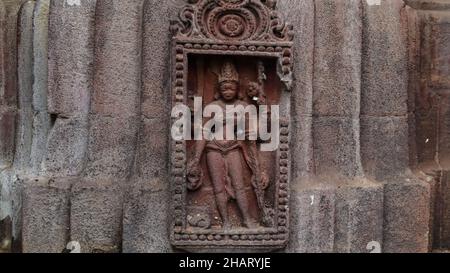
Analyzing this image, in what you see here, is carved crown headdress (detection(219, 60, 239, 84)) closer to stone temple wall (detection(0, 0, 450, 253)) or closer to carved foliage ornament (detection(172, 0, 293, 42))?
carved foliage ornament (detection(172, 0, 293, 42))

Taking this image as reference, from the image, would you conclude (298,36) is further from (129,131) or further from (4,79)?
(4,79)

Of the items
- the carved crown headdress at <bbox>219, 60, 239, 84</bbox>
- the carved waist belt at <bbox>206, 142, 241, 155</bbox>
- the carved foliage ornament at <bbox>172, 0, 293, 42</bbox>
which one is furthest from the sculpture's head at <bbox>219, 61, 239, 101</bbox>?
the carved waist belt at <bbox>206, 142, 241, 155</bbox>

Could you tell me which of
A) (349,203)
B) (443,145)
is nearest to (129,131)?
(349,203)

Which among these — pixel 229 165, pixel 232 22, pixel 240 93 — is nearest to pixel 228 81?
pixel 240 93

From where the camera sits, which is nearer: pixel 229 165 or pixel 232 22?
pixel 232 22

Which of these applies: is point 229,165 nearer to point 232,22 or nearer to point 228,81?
point 228,81

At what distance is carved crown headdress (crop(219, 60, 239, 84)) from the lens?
12.8 ft

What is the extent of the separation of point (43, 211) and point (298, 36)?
88.9 inches

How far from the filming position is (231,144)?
12.9 feet

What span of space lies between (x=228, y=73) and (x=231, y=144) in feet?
1.68

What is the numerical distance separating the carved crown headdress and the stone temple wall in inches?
16.6

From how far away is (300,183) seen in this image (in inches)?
159

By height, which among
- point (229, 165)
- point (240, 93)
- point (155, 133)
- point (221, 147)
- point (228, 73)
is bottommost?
point (229, 165)

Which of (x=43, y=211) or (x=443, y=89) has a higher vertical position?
(x=443, y=89)
